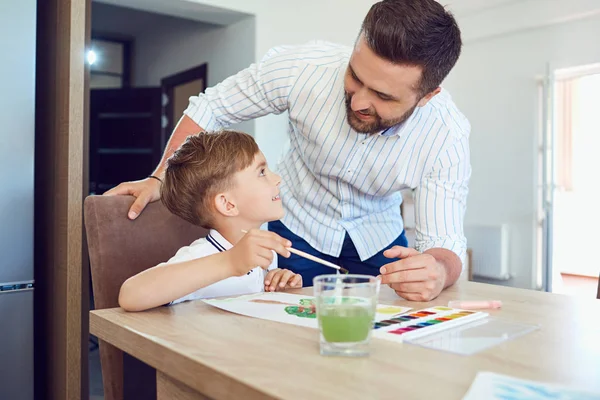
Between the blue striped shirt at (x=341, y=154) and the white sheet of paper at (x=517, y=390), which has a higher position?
the blue striped shirt at (x=341, y=154)

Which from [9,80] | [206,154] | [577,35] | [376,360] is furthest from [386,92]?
[577,35]

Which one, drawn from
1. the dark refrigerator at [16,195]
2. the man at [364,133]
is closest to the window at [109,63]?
the dark refrigerator at [16,195]

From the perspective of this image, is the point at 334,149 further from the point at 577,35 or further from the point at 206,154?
the point at 577,35

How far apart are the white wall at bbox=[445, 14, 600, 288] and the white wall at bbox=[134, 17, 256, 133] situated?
2004 mm

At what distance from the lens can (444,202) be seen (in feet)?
5.18

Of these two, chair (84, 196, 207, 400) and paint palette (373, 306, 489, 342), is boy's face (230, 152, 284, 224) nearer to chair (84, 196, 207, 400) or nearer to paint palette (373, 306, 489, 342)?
chair (84, 196, 207, 400)

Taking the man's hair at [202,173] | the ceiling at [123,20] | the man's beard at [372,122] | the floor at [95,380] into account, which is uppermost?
the ceiling at [123,20]

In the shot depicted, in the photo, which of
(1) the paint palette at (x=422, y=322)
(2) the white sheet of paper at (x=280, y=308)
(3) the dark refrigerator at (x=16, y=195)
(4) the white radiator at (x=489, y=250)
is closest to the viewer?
(1) the paint palette at (x=422, y=322)

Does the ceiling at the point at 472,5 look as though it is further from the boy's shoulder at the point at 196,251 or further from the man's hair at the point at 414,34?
the boy's shoulder at the point at 196,251

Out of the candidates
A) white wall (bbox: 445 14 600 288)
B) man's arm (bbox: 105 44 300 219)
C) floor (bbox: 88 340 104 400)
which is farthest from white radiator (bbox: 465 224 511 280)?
man's arm (bbox: 105 44 300 219)

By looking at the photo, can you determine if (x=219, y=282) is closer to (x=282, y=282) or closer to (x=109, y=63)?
(x=282, y=282)

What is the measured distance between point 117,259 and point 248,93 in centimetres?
65

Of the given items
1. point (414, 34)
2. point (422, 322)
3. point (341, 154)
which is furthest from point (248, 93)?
point (422, 322)

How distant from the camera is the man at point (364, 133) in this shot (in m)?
1.44
